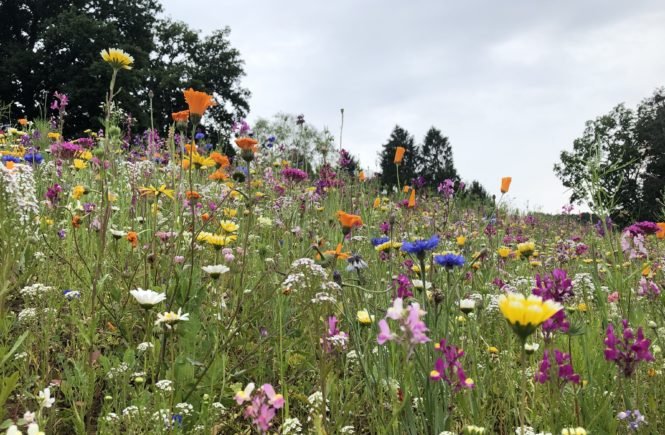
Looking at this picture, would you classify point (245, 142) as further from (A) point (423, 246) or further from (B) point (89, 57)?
(B) point (89, 57)

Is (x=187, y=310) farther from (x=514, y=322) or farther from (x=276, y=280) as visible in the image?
(x=514, y=322)

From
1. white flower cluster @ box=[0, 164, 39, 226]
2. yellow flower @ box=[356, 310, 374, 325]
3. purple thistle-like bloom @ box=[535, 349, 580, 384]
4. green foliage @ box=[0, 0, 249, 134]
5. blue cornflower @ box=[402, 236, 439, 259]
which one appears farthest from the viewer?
green foliage @ box=[0, 0, 249, 134]

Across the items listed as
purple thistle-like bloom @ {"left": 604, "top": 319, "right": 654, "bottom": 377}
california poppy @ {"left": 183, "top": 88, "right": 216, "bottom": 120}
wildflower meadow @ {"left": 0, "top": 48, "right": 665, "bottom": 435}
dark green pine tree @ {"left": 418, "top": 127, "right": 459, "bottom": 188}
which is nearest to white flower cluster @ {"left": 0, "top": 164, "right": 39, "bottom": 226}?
wildflower meadow @ {"left": 0, "top": 48, "right": 665, "bottom": 435}

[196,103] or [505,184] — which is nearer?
[196,103]

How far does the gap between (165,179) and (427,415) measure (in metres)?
3.84

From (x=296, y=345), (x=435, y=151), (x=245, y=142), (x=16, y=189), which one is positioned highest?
(x=435, y=151)

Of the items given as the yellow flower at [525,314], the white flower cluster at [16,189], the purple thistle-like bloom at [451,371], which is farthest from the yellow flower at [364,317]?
the white flower cluster at [16,189]

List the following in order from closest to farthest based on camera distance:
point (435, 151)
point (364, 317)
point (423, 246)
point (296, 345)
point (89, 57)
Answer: point (423, 246)
point (364, 317)
point (296, 345)
point (89, 57)
point (435, 151)

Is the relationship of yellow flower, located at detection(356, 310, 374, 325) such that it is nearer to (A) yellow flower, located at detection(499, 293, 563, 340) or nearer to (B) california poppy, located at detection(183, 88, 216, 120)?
(A) yellow flower, located at detection(499, 293, 563, 340)

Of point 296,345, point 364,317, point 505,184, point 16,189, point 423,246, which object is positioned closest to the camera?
point 423,246

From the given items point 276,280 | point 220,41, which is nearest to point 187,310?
point 276,280

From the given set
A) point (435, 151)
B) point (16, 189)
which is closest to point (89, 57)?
point (16, 189)

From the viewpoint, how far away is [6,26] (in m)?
29.3

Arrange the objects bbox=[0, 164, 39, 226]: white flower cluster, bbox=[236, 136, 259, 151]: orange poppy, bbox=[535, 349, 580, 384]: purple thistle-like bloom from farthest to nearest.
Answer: bbox=[236, 136, 259, 151]: orange poppy, bbox=[0, 164, 39, 226]: white flower cluster, bbox=[535, 349, 580, 384]: purple thistle-like bloom
